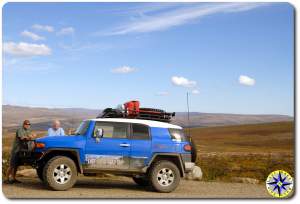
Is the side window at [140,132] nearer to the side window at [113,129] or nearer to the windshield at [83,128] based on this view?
the side window at [113,129]

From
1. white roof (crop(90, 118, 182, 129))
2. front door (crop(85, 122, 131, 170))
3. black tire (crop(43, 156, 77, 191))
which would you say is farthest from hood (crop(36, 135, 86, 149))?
white roof (crop(90, 118, 182, 129))

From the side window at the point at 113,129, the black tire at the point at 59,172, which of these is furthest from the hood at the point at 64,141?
the side window at the point at 113,129

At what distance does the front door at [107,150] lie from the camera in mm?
12289

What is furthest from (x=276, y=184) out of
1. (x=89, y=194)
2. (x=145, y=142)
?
(x=89, y=194)

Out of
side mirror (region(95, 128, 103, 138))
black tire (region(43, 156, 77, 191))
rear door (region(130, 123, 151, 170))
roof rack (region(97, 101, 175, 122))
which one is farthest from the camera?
roof rack (region(97, 101, 175, 122))

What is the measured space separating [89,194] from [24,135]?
2767mm

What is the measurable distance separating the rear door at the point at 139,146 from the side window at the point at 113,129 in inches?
8.4

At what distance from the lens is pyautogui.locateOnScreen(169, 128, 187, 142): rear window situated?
510 inches

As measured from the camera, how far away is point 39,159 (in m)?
12.3

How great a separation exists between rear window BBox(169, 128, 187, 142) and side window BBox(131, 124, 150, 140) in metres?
0.67

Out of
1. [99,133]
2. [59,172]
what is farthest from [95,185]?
[99,133]

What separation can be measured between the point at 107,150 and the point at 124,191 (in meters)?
1.42

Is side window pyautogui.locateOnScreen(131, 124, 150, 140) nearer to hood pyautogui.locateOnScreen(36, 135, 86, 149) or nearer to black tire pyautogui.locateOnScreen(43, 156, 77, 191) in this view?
hood pyautogui.locateOnScreen(36, 135, 86, 149)

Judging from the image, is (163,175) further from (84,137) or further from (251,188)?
(251,188)
